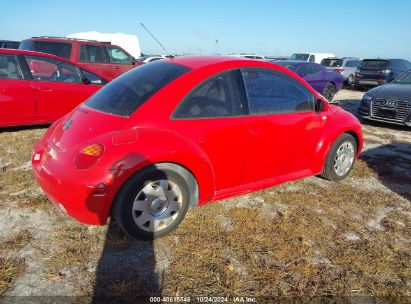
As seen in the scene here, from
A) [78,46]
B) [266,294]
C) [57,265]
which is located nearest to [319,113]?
[266,294]

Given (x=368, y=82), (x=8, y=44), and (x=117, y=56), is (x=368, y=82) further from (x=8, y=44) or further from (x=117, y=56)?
(x=8, y=44)

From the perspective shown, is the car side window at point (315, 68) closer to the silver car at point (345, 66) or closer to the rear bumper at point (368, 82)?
the rear bumper at point (368, 82)

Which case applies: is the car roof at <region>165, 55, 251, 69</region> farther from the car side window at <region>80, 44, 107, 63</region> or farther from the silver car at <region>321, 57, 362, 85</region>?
the silver car at <region>321, 57, 362, 85</region>

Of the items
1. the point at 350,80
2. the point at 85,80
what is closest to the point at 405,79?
the point at 85,80

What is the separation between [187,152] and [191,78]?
0.72 m

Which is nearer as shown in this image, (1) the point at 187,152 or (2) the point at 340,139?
(1) the point at 187,152

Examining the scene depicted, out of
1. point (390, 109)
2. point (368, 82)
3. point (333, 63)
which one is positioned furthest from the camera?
point (333, 63)

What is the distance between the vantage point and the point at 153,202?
299cm

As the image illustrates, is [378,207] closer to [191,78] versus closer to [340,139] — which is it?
[340,139]

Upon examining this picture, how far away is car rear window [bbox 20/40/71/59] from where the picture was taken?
970 cm

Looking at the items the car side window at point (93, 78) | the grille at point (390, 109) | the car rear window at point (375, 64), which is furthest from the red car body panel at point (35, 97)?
the car rear window at point (375, 64)

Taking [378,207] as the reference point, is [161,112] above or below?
above

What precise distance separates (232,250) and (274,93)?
1723 millimetres

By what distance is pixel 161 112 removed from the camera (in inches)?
120
